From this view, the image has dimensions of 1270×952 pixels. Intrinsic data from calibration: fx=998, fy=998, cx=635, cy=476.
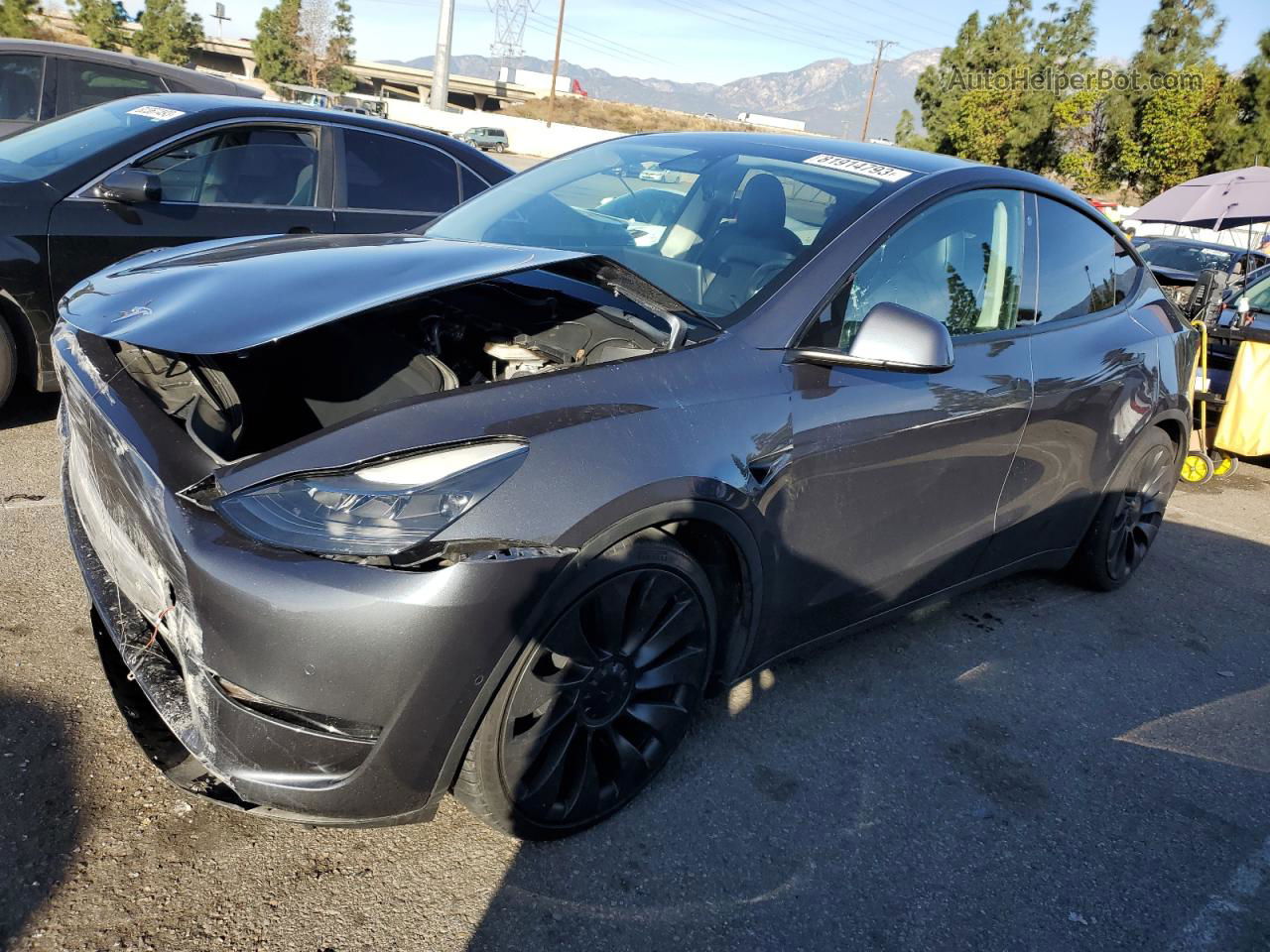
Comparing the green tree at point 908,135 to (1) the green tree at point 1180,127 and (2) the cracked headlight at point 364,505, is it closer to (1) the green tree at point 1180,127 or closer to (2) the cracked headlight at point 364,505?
(1) the green tree at point 1180,127

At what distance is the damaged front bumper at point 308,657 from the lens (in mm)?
1879

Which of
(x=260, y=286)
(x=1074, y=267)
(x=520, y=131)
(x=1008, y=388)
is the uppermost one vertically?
(x=520, y=131)

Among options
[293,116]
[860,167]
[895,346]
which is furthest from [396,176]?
[895,346]

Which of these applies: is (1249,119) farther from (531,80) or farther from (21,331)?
(531,80)

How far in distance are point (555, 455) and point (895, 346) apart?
3.37 ft

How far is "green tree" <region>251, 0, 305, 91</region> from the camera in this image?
208 ft

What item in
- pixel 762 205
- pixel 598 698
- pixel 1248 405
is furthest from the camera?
pixel 1248 405

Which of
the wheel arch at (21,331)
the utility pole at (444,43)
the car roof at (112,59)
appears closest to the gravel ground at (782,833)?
the wheel arch at (21,331)

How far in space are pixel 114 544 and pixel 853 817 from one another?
6.54 ft

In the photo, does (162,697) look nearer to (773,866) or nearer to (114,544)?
(114,544)

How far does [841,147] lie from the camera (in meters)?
3.55

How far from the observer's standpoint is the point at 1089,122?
34.3m

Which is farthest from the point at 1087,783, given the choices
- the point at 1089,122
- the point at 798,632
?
the point at 1089,122

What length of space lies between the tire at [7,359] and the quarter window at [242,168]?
987 millimetres
